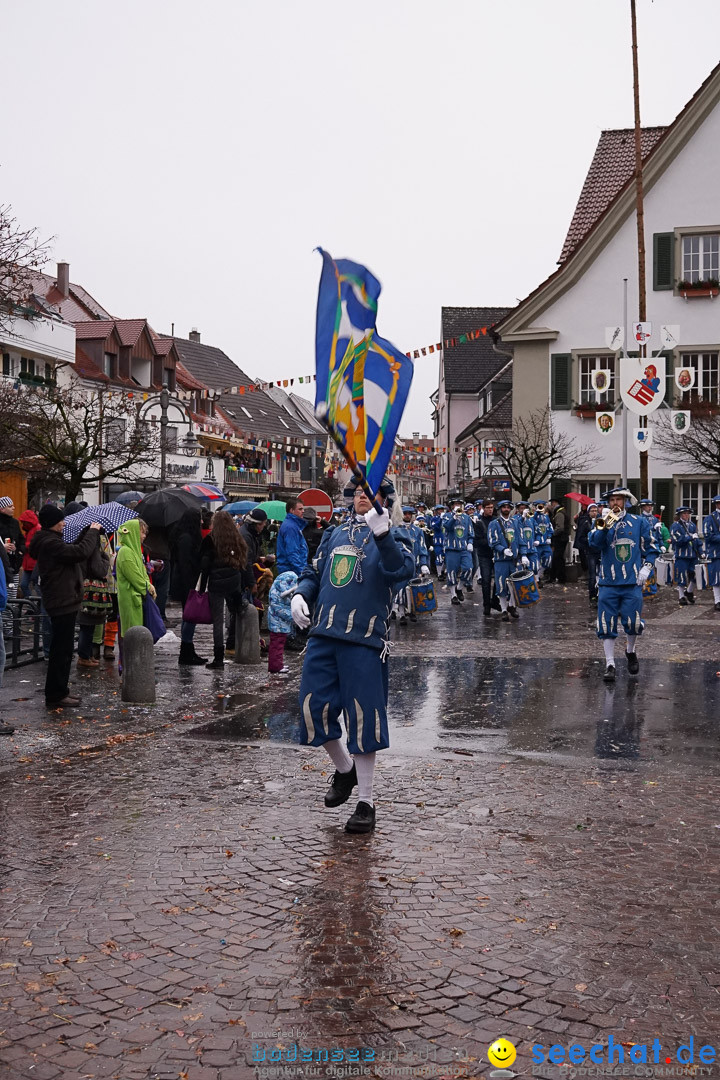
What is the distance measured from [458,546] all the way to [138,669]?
12.1 meters

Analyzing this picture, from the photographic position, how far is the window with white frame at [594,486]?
109 ft

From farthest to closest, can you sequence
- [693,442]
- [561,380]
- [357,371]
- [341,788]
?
[561,380]
[693,442]
[341,788]
[357,371]

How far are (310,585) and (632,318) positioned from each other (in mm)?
28597

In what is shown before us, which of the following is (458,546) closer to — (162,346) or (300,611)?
(300,611)

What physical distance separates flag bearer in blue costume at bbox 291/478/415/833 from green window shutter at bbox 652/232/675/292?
28502mm

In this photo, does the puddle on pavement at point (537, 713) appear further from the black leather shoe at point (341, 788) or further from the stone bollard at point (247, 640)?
the black leather shoe at point (341, 788)

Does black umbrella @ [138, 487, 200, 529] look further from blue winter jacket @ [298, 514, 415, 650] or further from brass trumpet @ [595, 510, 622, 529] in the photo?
blue winter jacket @ [298, 514, 415, 650]

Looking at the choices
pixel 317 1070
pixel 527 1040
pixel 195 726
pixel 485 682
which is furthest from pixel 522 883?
pixel 485 682

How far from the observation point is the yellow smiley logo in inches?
141

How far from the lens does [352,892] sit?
5.18 metres

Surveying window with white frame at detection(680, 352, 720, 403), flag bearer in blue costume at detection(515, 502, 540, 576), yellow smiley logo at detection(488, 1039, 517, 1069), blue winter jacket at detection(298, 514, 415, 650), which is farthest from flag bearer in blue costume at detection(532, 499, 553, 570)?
yellow smiley logo at detection(488, 1039, 517, 1069)

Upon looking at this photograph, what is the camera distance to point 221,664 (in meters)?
12.9

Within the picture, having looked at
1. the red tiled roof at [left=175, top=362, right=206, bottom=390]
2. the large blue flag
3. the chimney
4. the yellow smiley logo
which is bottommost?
the yellow smiley logo

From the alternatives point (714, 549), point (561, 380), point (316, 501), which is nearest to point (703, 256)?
point (561, 380)
